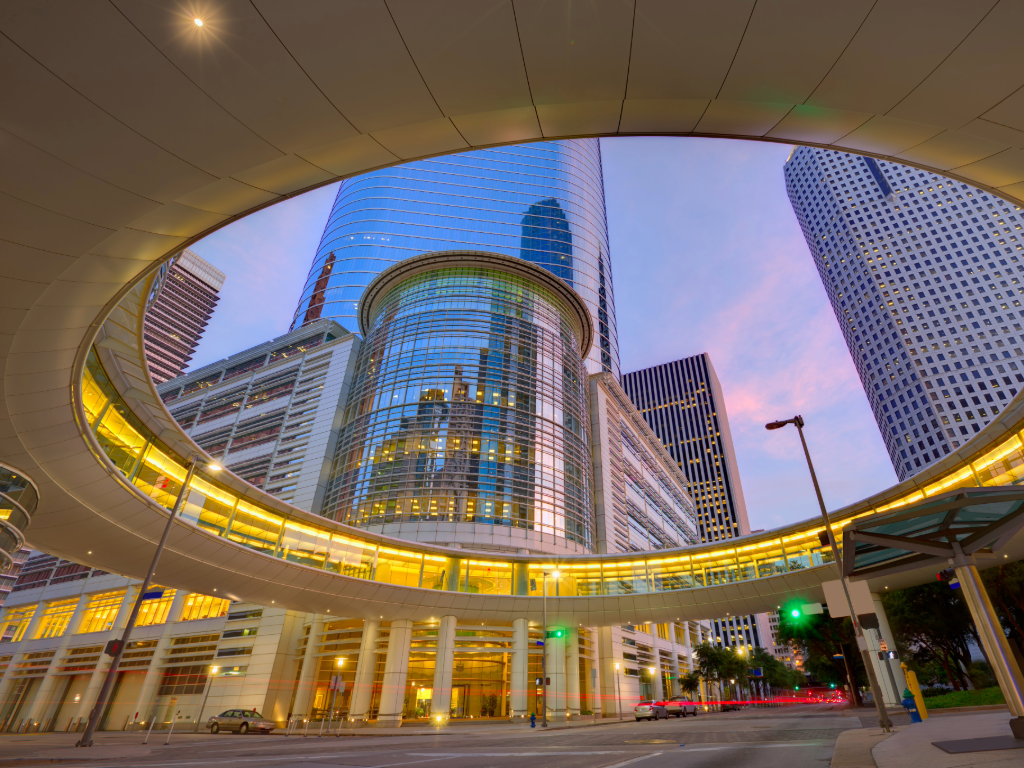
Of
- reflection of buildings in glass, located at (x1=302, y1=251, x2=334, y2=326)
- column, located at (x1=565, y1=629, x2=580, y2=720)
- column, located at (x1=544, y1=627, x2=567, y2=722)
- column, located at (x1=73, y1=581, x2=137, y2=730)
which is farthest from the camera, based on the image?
reflection of buildings in glass, located at (x1=302, y1=251, x2=334, y2=326)

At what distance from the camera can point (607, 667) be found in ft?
171

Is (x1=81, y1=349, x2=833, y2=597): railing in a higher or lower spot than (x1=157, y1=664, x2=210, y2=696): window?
higher

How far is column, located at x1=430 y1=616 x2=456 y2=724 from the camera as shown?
3506 cm

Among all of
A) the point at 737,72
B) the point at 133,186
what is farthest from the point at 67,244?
the point at 737,72

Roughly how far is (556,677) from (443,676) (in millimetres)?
8901

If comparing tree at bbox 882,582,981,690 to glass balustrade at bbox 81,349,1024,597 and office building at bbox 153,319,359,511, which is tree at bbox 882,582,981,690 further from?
office building at bbox 153,319,359,511

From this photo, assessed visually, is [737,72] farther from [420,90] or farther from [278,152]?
[278,152]

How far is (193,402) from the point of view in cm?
8456

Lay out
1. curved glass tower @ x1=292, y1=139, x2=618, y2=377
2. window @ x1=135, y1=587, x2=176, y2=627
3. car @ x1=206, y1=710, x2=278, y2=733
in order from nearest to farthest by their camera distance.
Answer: car @ x1=206, y1=710, x2=278, y2=733
window @ x1=135, y1=587, x2=176, y2=627
curved glass tower @ x1=292, y1=139, x2=618, y2=377

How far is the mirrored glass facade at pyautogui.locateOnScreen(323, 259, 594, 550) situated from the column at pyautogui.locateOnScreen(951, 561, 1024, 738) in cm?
4212

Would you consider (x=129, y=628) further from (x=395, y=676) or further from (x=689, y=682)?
(x=689, y=682)

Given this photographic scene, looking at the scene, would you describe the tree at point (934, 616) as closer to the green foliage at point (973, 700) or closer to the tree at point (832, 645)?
the tree at point (832, 645)

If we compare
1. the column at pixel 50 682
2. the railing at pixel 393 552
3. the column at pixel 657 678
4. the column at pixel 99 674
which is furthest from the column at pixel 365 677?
the column at pixel 657 678

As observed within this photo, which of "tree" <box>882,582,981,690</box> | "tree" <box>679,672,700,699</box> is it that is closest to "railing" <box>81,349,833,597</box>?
"tree" <box>882,582,981,690</box>
